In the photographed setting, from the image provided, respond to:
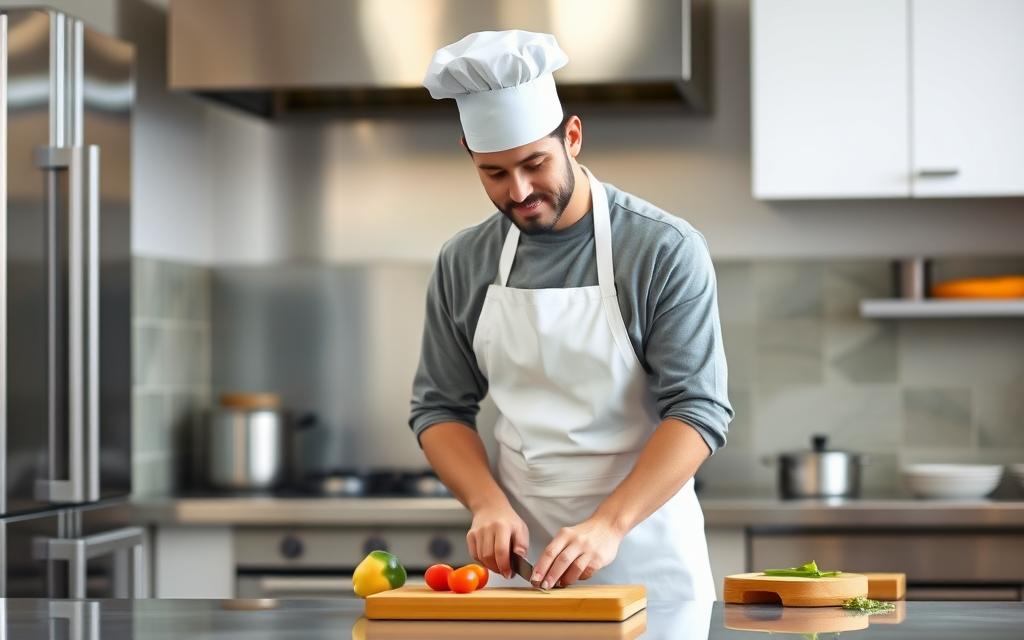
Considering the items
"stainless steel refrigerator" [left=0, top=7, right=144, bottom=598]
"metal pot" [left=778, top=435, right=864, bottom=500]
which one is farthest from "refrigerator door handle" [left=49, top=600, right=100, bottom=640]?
"metal pot" [left=778, top=435, right=864, bottom=500]

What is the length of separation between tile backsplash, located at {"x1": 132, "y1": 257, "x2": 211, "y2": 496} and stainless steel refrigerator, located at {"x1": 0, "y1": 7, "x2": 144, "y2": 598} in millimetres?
477

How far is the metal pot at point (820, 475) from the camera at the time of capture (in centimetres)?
307

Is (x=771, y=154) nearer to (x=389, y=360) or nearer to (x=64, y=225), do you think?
(x=389, y=360)

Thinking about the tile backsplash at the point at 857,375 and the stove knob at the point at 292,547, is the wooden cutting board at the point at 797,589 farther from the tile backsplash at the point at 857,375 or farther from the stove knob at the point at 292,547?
the tile backsplash at the point at 857,375

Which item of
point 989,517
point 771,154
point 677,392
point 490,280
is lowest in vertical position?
point 989,517

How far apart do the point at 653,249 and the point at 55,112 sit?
4.21 ft

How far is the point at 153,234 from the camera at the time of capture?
3371 millimetres

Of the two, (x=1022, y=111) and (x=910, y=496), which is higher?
(x=1022, y=111)

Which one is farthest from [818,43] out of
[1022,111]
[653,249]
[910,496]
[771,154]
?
[653,249]

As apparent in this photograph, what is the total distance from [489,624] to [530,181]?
2.17 ft

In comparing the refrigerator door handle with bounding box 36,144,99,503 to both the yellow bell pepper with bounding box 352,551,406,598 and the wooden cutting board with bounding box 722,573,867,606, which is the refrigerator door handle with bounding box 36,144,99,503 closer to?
the yellow bell pepper with bounding box 352,551,406,598

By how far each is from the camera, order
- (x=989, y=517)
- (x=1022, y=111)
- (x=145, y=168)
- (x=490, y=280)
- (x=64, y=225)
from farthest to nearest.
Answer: (x=145, y=168)
(x=1022, y=111)
(x=989, y=517)
(x=64, y=225)
(x=490, y=280)

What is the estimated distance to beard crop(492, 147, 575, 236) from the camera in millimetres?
1960

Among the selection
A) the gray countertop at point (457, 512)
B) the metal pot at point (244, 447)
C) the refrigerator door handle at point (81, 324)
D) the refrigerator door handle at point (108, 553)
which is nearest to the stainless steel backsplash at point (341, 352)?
the metal pot at point (244, 447)
